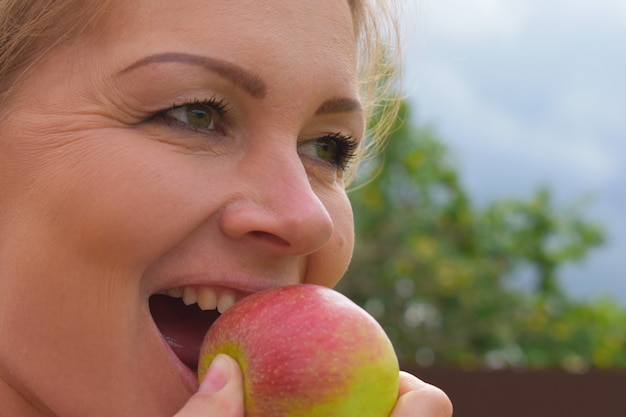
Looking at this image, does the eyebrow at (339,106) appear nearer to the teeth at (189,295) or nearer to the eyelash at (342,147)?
the eyelash at (342,147)

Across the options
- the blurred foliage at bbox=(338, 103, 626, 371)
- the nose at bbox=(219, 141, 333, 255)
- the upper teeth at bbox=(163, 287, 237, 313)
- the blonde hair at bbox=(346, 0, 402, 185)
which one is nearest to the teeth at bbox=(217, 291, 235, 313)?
the upper teeth at bbox=(163, 287, 237, 313)

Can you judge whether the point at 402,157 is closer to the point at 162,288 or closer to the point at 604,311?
the point at 604,311

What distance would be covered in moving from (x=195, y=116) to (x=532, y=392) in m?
7.49

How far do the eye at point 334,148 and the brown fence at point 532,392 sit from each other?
19.1 feet

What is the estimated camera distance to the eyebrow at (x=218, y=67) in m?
1.87

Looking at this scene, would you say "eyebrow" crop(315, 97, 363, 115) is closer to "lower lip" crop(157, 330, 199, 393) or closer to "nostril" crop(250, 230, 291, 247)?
"nostril" crop(250, 230, 291, 247)

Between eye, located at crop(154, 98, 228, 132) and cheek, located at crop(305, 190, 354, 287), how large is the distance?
46 centimetres

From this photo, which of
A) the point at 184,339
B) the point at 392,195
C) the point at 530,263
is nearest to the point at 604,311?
the point at 530,263

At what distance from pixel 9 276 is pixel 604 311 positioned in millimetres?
26485

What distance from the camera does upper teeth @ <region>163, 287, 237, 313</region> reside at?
6.36ft

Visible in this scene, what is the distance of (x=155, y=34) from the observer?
1891 millimetres

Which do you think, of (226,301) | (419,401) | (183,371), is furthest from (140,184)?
(419,401)

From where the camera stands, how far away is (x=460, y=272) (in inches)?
768

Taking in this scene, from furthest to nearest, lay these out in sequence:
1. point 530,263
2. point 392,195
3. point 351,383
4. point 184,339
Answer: point 530,263, point 392,195, point 184,339, point 351,383
